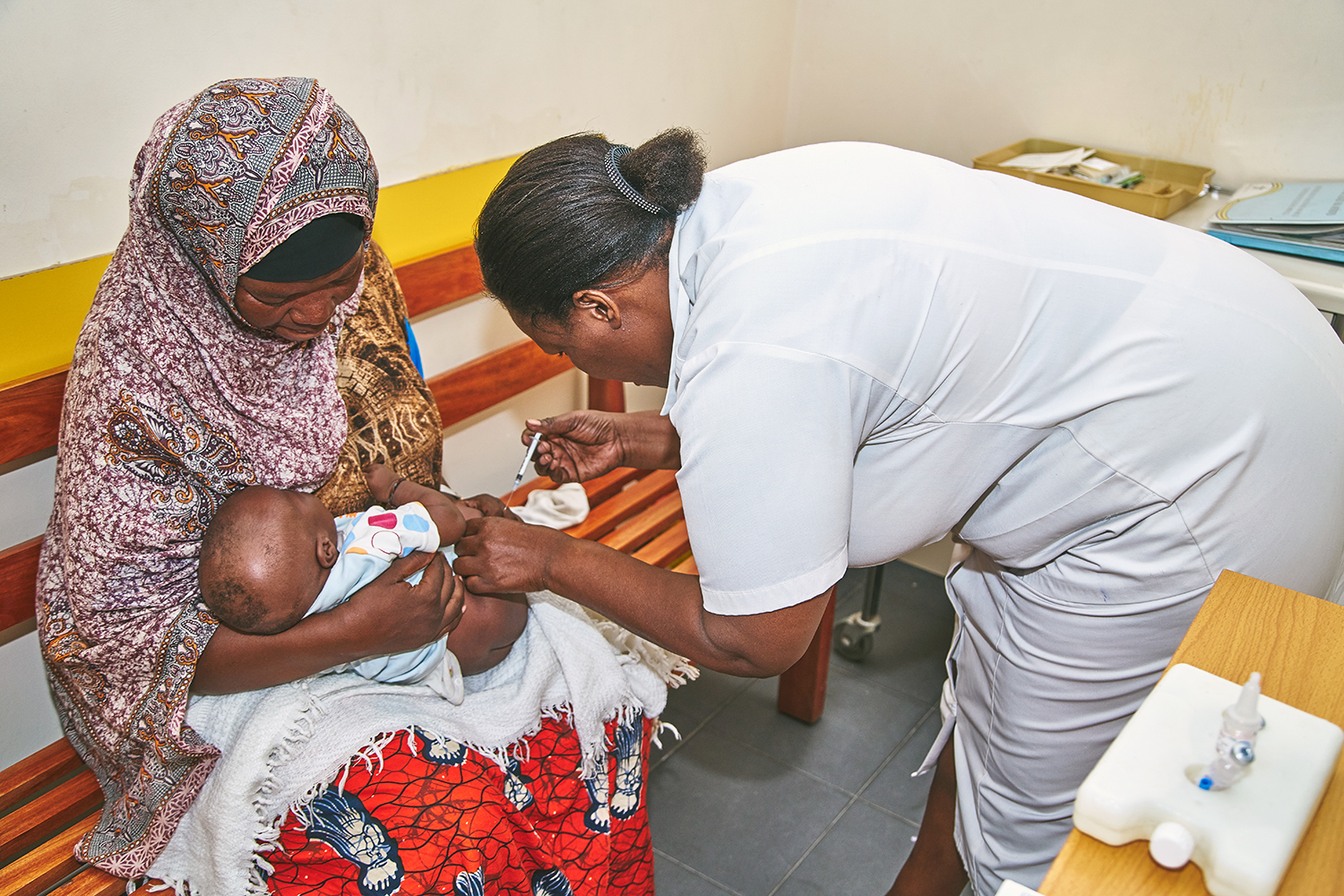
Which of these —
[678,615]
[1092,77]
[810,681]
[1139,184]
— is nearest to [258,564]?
[678,615]

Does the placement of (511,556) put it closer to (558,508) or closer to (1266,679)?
(558,508)

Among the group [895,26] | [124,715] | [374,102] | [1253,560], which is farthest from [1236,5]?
[124,715]

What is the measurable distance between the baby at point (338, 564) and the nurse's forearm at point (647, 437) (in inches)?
14.2

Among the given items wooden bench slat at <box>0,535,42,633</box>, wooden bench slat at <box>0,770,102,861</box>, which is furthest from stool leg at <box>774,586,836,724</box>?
wooden bench slat at <box>0,535,42,633</box>

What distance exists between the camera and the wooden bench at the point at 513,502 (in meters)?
1.66

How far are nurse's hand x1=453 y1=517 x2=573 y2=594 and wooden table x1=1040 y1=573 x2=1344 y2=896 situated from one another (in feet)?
2.95

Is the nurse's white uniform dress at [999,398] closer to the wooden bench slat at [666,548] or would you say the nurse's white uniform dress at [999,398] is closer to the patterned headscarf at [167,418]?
the patterned headscarf at [167,418]

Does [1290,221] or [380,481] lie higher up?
[1290,221]

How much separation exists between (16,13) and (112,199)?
1.13 feet

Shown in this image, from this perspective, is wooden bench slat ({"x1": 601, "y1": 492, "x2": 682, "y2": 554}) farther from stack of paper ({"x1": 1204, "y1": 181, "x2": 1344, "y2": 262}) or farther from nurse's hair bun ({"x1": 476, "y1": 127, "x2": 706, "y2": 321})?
stack of paper ({"x1": 1204, "y1": 181, "x2": 1344, "y2": 262})

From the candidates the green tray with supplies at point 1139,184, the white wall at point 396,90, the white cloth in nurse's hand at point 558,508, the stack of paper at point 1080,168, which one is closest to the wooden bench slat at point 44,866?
the white wall at point 396,90

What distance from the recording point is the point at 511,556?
1631 millimetres

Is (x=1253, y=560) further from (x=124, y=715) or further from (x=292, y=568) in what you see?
(x=124, y=715)

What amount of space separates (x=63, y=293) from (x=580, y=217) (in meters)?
1.12
